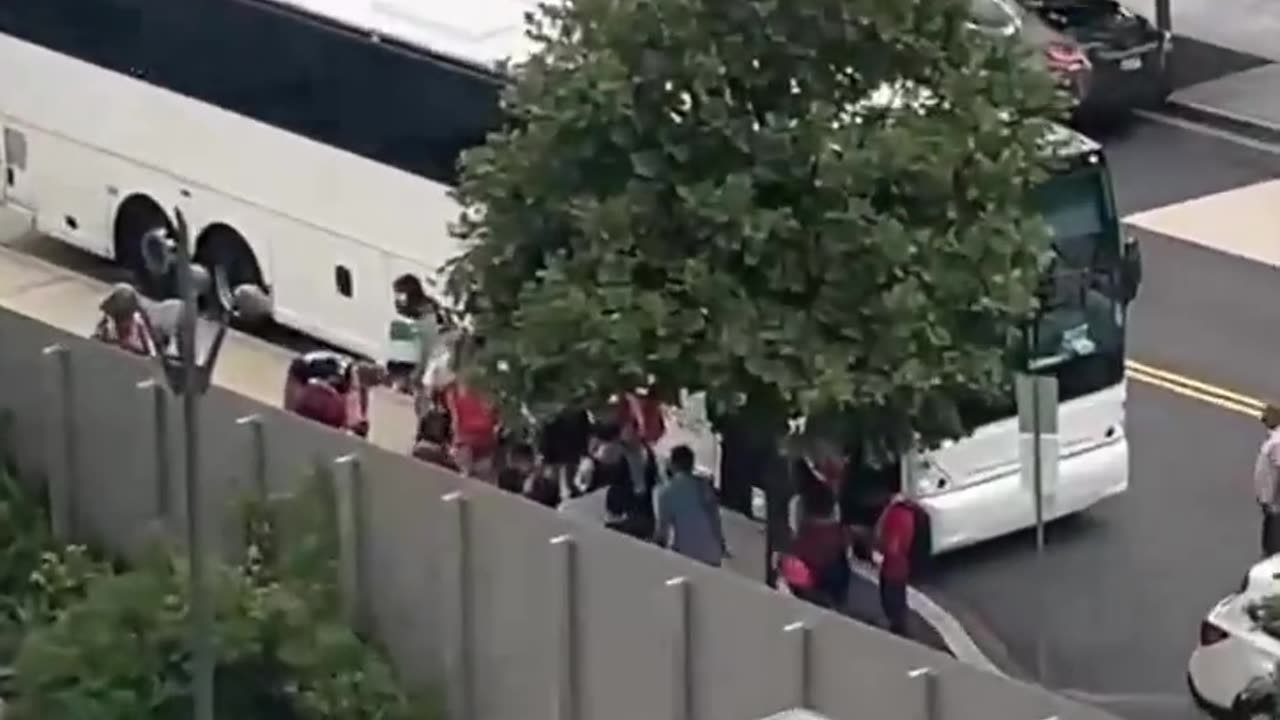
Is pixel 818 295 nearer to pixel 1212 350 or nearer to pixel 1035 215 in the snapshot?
pixel 1035 215

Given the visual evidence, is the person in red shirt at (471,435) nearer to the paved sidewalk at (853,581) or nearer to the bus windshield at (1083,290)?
the paved sidewalk at (853,581)

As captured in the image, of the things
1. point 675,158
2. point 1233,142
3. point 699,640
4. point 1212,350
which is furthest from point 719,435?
point 1233,142

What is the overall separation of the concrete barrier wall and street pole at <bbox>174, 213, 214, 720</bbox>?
824mm

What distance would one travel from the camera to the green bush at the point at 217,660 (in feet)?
47.0

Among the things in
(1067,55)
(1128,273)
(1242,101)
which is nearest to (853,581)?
(1128,273)

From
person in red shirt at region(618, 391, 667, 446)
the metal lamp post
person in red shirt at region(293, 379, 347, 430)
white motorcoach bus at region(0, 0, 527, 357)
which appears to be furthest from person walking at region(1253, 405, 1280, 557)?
the metal lamp post

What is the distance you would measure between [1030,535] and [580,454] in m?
2.84

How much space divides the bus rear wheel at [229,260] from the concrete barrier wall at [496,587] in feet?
18.6

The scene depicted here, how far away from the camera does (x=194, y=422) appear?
14.6 m

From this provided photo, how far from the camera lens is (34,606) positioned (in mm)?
15438

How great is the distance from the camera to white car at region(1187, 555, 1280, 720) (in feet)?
52.4

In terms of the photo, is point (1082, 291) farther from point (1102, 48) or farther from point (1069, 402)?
point (1102, 48)

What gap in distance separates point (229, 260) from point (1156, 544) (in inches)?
270

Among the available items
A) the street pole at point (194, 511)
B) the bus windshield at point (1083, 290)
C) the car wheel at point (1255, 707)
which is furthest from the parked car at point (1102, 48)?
the street pole at point (194, 511)
